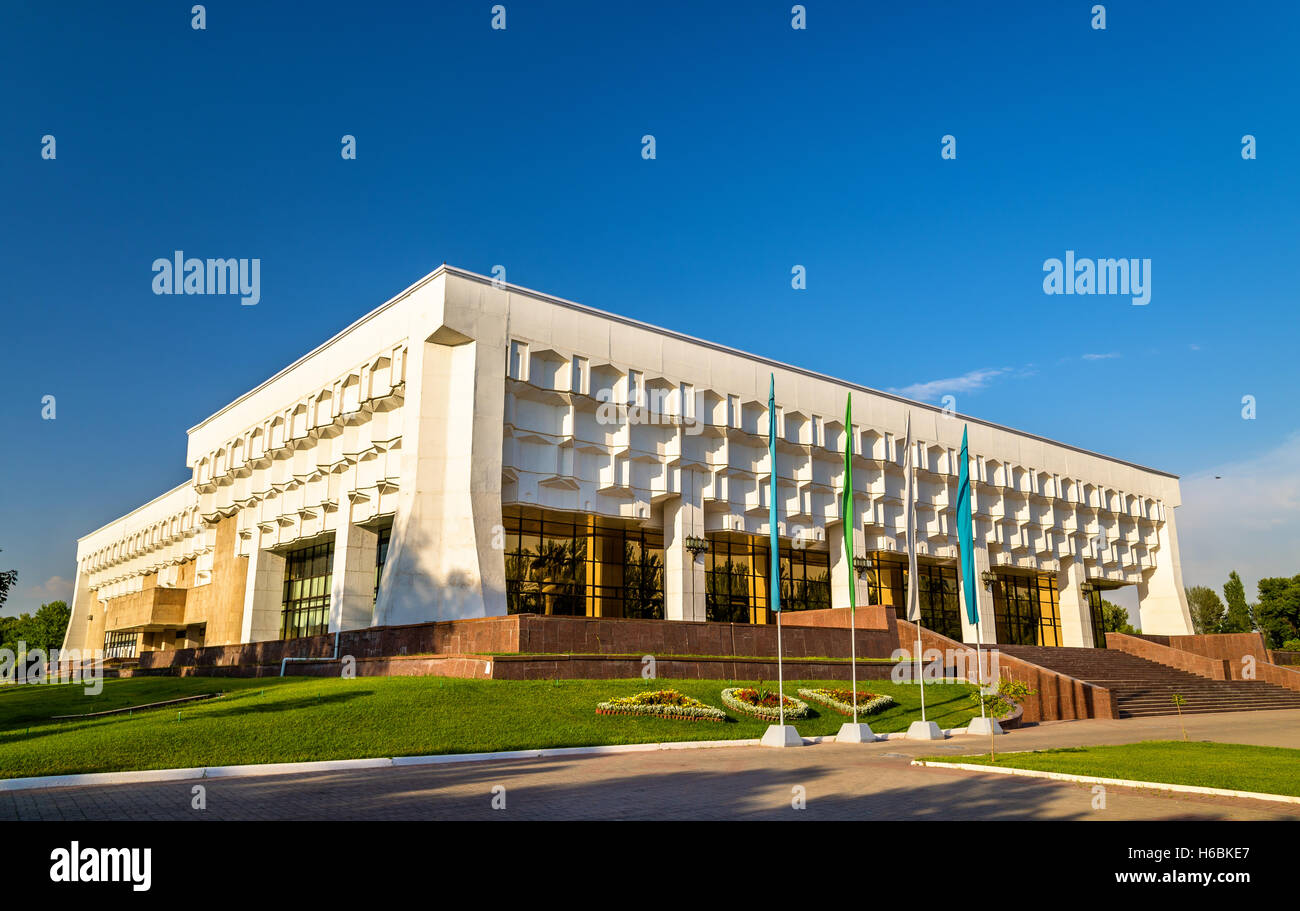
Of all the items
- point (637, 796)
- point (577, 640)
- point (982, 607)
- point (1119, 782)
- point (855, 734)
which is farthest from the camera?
point (982, 607)

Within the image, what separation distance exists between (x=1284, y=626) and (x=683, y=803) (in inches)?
3447

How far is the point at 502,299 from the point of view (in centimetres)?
3653

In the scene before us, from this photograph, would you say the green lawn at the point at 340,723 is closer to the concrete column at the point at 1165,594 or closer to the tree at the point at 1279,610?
the concrete column at the point at 1165,594

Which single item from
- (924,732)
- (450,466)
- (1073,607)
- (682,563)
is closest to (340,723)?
(924,732)

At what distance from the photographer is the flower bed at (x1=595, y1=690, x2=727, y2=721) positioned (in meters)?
21.3

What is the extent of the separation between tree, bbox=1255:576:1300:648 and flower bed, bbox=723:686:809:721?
7489 centimetres

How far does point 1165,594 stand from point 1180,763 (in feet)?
193

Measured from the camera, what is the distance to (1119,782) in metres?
12.7

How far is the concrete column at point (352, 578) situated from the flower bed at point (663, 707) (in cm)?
1963

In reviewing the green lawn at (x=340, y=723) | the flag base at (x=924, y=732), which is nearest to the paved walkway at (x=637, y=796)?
the green lawn at (x=340, y=723)

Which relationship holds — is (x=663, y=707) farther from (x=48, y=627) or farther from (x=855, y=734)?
(x=48, y=627)

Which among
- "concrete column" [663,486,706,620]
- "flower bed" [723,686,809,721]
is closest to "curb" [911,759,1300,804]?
"flower bed" [723,686,809,721]

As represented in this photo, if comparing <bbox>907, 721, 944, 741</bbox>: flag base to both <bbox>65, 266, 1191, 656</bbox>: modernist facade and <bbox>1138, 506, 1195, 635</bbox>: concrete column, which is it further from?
<bbox>1138, 506, 1195, 635</bbox>: concrete column
